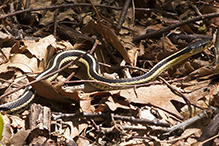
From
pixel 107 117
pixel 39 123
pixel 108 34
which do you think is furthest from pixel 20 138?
pixel 108 34

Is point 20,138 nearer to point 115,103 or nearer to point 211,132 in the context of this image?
Result: point 115,103

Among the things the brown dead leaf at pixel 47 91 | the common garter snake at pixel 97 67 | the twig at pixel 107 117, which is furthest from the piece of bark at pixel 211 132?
the brown dead leaf at pixel 47 91

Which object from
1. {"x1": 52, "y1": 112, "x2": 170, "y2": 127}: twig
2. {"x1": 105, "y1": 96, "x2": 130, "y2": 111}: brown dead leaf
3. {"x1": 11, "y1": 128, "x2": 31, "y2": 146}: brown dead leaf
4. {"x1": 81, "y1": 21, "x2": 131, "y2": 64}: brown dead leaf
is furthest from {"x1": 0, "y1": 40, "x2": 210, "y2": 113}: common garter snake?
{"x1": 11, "y1": 128, "x2": 31, "y2": 146}: brown dead leaf

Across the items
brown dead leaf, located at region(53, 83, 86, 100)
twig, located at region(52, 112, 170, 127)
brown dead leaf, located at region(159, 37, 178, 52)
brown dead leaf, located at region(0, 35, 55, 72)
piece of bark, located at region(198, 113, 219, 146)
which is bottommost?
piece of bark, located at region(198, 113, 219, 146)

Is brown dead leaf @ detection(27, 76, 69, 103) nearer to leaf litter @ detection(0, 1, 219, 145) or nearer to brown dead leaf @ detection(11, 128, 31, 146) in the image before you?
leaf litter @ detection(0, 1, 219, 145)

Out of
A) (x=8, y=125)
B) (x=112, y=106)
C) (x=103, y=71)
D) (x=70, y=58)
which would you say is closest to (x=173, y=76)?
(x=103, y=71)
